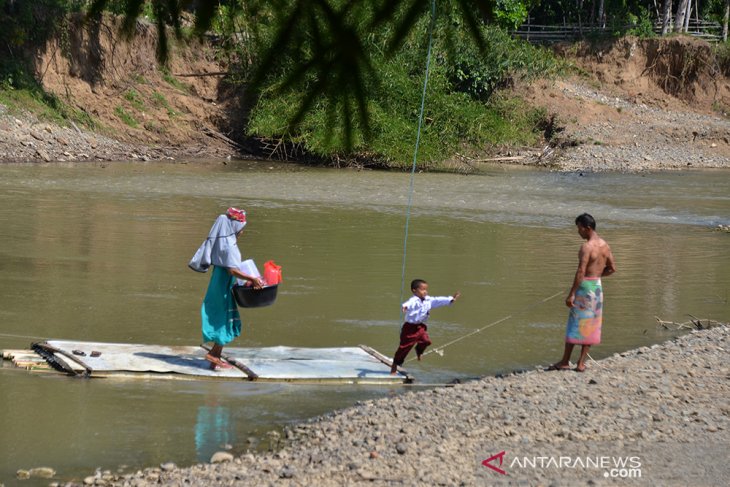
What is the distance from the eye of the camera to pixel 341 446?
6.82 m

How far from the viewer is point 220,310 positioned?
8.72 metres

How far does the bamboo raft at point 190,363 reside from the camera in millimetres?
8641

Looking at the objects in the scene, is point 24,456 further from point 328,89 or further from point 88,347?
point 328,89

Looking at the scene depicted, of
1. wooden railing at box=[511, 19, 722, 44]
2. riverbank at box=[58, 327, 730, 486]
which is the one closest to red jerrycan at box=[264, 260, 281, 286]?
riverbank at box=[58, 327, 730, 486]

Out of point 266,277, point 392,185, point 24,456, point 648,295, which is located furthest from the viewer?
point 392,185

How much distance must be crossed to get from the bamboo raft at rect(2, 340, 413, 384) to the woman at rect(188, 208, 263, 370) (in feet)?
0.67

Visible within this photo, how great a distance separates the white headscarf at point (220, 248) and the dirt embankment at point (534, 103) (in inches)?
751

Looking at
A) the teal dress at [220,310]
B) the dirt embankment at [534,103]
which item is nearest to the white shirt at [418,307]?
the teal dress at [220,310]

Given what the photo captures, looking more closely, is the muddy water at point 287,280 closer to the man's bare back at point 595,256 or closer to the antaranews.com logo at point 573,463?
the man's bare back at point 595,256

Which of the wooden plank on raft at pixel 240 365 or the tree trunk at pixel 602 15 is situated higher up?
the tree trunk at pixel 602 15

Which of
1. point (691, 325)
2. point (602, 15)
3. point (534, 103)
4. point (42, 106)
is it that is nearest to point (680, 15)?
point (602, 15)

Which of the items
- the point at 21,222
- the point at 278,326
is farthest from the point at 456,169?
the point at 278,326

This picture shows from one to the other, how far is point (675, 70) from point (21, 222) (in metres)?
31.3

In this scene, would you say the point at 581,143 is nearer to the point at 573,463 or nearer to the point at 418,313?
the point at 418,313
